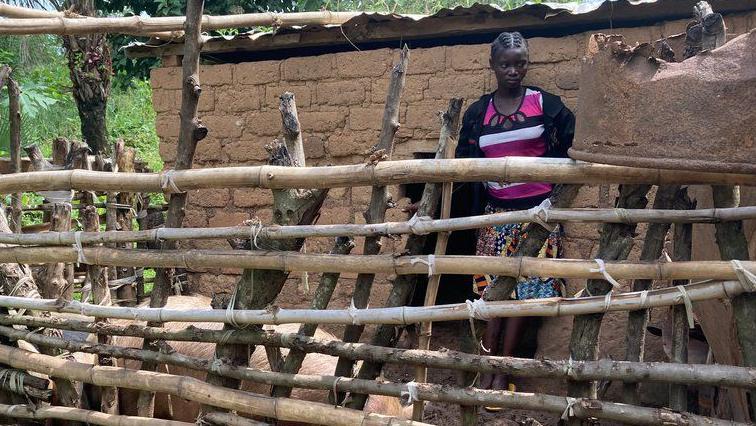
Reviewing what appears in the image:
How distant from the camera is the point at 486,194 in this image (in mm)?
4402

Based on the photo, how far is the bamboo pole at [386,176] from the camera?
253 centimetres

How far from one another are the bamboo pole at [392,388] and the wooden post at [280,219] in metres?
0.08

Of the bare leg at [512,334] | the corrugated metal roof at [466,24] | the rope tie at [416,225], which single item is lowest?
the bare leg at [512,334]

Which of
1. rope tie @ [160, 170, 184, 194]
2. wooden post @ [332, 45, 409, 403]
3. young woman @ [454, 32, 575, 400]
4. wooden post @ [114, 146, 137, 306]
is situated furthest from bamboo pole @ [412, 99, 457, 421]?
wooden post @ [114, 146, 137, 306]

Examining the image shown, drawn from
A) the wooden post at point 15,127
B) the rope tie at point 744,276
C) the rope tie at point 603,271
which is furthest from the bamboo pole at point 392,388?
the wooden post at point 15,127

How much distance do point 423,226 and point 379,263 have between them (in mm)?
215

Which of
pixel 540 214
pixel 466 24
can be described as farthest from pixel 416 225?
pixel 466 24

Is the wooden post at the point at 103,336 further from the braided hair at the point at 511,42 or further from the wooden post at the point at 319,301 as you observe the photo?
the braided hair at the point at 511,42

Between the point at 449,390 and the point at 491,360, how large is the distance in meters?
0.19

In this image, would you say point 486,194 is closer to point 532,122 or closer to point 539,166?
point 532,122

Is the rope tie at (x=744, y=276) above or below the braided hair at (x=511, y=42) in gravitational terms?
below

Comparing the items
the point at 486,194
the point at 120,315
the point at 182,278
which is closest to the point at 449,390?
the point at 120,315

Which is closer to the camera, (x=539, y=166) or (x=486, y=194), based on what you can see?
(x=539, y=166)

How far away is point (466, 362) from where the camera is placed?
276 centimetres
